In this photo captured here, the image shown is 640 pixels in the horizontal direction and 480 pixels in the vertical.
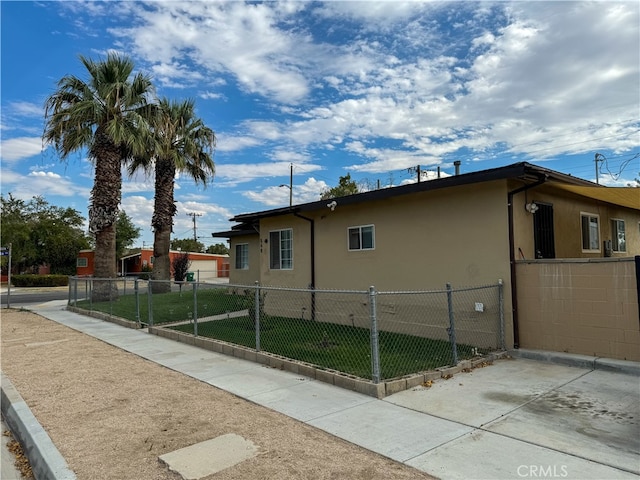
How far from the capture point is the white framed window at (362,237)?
33.6 feet

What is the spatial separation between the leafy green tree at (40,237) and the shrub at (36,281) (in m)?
3.66

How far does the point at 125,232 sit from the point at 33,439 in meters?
52.3

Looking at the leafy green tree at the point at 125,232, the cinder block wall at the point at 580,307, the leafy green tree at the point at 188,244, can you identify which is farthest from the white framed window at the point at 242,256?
the leafy green tree at the point at 188,244

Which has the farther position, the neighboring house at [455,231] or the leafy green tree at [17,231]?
the leafy green tree at [17,231]

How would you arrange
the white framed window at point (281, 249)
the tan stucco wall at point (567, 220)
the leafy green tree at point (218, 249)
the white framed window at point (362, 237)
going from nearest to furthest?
1. the tan stucco wall at point (567, 220)
2. the white framed window at point (362, 237)
3. the white framed window at point (281, 249)
4. the leafy green tree at point (218, 249)

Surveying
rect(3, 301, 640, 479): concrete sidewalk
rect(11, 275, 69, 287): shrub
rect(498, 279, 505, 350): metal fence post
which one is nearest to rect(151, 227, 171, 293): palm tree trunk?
rect(3, 301, 640, 479): concrete sidewalk

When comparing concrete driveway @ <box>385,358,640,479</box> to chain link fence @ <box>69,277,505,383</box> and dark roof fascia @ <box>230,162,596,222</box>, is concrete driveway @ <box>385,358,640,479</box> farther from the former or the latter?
dark roof fascia @ <box>230,162,596,222</box>

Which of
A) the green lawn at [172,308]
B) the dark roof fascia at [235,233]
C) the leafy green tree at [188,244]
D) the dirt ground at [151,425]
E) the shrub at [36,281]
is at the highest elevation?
the leafy green tree at [188,244]

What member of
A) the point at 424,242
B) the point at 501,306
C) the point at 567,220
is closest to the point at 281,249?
the point at 424,242

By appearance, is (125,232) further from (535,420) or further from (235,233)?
(535,420)

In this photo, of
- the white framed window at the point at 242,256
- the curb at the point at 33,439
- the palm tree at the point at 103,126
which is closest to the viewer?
the curb at the point at 33,439

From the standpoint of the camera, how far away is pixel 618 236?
11906 millimetres

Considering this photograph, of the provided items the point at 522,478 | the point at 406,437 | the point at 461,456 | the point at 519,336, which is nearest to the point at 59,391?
the point at 406,437

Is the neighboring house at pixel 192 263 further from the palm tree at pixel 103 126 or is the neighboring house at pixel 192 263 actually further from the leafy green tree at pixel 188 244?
the palm tree at pixel 103 126
